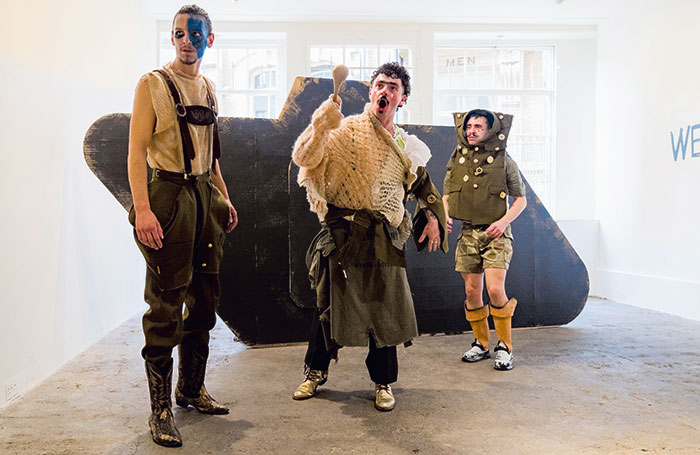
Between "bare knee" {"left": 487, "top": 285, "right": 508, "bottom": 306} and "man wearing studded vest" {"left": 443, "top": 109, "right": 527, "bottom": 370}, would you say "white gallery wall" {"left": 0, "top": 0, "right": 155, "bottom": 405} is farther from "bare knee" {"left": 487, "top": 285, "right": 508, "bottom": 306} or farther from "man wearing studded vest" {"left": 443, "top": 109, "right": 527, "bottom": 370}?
"bare knee" {"left": 487, "top": 285, "right": 508, "bottom": 306}

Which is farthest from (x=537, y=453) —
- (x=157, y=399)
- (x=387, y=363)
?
(x=157, y=399)

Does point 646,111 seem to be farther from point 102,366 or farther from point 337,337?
point 102,366

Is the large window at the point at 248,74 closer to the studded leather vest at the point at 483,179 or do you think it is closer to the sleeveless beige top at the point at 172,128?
the studded leather vest at the point at 483,179

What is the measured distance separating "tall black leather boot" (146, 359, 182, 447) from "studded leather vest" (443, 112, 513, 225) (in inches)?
71.5

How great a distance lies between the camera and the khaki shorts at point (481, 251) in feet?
10.0

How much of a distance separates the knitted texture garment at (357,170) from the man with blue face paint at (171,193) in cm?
42

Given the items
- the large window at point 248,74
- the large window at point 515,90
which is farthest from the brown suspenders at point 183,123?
the large window at point 515,90

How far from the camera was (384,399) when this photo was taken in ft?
7.96

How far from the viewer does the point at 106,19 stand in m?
4.30

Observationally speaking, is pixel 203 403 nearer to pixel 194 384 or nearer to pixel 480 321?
pixel 194 384

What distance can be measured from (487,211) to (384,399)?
1227 millimetres

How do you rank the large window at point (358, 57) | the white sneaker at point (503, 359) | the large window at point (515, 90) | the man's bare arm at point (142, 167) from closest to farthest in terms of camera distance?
the man's bare arm at point (142, 167)
the white sneaker at point (503, 359)
the large window at point (358, 57)
the large window at point (515, 90)

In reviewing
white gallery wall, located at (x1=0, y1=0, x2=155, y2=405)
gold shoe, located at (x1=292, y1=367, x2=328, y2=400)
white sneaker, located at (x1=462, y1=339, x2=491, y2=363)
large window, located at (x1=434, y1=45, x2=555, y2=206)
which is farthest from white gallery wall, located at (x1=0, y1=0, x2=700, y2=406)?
white sneaker, located at (x1=462, y1=339, x2=491, y2=363)

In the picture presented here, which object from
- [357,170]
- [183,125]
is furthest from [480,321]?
[183,125]
